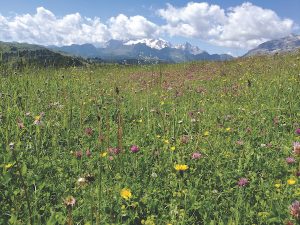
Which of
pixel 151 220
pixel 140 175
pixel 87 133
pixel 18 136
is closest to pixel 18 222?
pixel 151 220

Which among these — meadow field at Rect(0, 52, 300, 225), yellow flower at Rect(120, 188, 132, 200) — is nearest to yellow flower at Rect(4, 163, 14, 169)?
meadow field at Rect(0, 52, 300, 225)

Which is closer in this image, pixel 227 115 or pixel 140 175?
pixel 140 175

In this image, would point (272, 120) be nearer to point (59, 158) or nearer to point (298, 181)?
point (298, 181)

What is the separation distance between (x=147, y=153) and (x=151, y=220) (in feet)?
6.40

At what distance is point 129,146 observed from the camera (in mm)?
6336

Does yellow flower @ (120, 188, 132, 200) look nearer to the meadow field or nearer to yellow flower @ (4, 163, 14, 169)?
the meadow field

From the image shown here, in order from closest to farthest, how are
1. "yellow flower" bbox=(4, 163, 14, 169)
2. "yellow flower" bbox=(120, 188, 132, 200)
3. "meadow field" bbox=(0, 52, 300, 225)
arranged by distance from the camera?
"meadow field" bbox=(0, 52, 300, 225) < "yellow flower" bbox=(120, 188, 132, 200) < "yellow flower" bbox=(4, 163, 14, 169)

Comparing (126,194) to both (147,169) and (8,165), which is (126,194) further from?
(8,165)

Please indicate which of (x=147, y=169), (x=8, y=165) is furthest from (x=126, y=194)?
(x=8, y=165)

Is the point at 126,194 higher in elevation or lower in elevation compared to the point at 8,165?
lower

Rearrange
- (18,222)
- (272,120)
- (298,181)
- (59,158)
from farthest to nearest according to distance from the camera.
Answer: (272,120) < (59,158) < (298,181) < (18,222)

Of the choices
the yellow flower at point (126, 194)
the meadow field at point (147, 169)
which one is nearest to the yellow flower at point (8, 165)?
the meadow field at point (147, 169)

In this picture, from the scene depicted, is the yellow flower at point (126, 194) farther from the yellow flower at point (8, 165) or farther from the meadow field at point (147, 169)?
the yellow flower at point (8, 165)

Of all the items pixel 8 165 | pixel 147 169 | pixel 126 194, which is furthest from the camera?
pixel 147 169
